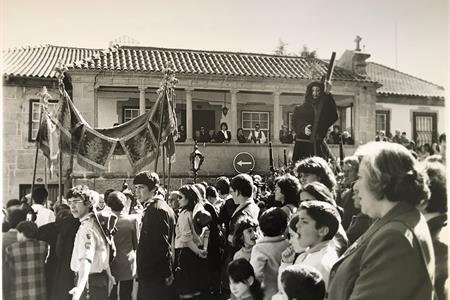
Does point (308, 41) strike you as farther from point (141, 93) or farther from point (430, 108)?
point (141, 93)

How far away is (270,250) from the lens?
2125 millimetres

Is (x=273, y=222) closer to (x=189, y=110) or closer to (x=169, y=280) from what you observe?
(x=169, y=280)

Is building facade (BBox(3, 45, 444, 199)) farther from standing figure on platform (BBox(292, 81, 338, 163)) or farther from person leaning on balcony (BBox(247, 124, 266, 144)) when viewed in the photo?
standing figure on platform (BBox(292, 81, 338, 163))

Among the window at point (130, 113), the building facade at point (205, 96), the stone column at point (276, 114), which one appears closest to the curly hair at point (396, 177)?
the building facade at point (205, 96)

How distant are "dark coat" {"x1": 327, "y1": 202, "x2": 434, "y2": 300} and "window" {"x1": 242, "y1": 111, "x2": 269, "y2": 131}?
329 centimetres

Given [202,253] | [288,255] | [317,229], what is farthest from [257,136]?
[317,229]

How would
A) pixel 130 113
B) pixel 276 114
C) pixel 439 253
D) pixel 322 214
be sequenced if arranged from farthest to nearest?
pixel 276 114
pixel 130 113
pixel 439 253
pixel 322 214

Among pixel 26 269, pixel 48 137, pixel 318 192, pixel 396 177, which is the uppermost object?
pixel 48 137

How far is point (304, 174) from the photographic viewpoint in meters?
2.42

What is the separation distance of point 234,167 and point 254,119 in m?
1.51

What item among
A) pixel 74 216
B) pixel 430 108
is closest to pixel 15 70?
pixel 74 216

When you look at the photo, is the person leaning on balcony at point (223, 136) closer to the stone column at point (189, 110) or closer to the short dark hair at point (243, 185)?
the stone column at point (189, 110)

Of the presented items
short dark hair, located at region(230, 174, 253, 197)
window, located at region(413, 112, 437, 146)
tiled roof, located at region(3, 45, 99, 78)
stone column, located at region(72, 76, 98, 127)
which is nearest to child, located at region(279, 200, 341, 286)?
short dark hair, located at region(230, 174, 253, 197)

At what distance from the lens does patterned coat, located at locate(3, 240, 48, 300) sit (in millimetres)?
2473
